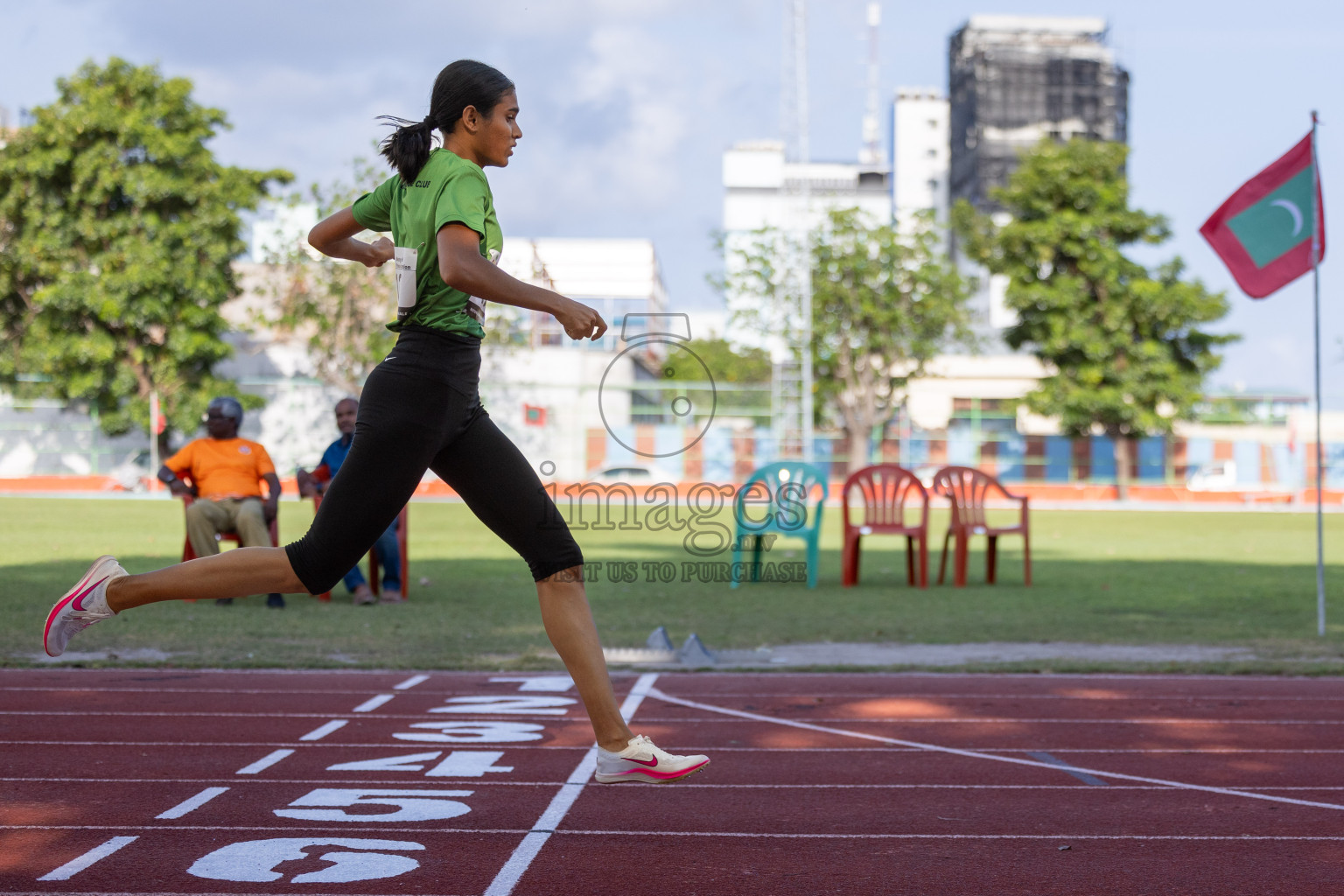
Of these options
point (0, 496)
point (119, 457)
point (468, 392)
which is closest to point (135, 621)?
point (468, 392)

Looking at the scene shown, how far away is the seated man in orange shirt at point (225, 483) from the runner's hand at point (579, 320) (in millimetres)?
7352

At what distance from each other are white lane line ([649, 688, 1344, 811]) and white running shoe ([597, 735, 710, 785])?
186 cm

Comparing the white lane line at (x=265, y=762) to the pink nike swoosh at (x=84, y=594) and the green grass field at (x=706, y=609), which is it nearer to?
the pink nike swoosh at (x=84, y=594)

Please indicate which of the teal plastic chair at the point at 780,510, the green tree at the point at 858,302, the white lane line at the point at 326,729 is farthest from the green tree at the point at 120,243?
the white lane line at the point at 326,729

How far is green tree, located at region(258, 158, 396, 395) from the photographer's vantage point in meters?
41.0

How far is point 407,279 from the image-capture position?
11.6 ft

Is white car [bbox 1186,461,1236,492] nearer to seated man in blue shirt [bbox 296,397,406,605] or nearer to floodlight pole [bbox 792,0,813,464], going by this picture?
floodlight pole [bbox 792,0,813,464]

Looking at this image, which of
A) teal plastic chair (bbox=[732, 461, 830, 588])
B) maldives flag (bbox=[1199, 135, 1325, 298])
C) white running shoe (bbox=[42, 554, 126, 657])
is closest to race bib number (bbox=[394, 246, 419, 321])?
white running shoe (bbox=[42, 554, 126, 657])

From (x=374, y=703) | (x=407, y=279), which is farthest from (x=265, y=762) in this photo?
(x=407, y=279)

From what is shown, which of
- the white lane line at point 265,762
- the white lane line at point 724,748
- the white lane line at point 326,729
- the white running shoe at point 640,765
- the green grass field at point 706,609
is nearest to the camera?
the white running shoe at point 640,765

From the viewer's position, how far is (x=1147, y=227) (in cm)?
4803

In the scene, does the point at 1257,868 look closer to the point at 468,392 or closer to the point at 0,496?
the point at 468,392

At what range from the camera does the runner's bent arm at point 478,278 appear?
3.32 metres

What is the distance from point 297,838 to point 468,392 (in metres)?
1.45
